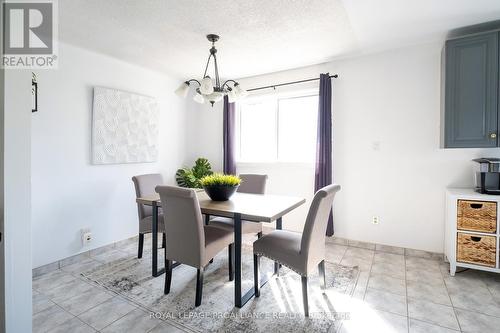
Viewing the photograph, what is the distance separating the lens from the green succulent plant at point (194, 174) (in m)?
3.76

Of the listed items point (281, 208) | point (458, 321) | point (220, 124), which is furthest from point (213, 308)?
point (220, 124)

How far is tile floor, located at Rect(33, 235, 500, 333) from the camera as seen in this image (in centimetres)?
176

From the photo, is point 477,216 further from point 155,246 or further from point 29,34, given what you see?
point 29,34

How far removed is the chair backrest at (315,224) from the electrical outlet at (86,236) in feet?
8.15

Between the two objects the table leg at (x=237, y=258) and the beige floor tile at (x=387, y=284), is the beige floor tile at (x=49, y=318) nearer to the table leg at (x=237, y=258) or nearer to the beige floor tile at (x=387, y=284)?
the table leg at (x=237, y=258)

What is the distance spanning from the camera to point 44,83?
258 centimetres

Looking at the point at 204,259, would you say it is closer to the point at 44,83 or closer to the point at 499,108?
the point at 44,83

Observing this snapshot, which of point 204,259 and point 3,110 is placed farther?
point 204,259

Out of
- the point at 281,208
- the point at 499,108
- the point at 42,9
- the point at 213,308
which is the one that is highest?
the point at 42,9

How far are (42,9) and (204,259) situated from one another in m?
2.38

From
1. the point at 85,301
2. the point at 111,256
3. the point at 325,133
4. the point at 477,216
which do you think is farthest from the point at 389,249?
the point at 111,256

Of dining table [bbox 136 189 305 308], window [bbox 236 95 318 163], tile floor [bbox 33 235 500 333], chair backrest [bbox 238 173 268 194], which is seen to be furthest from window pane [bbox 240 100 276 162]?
tile floor [bbox 33 235 500 333]

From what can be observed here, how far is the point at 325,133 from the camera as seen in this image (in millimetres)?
3266

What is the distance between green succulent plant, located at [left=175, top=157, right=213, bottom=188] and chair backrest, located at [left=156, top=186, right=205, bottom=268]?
1716mm
